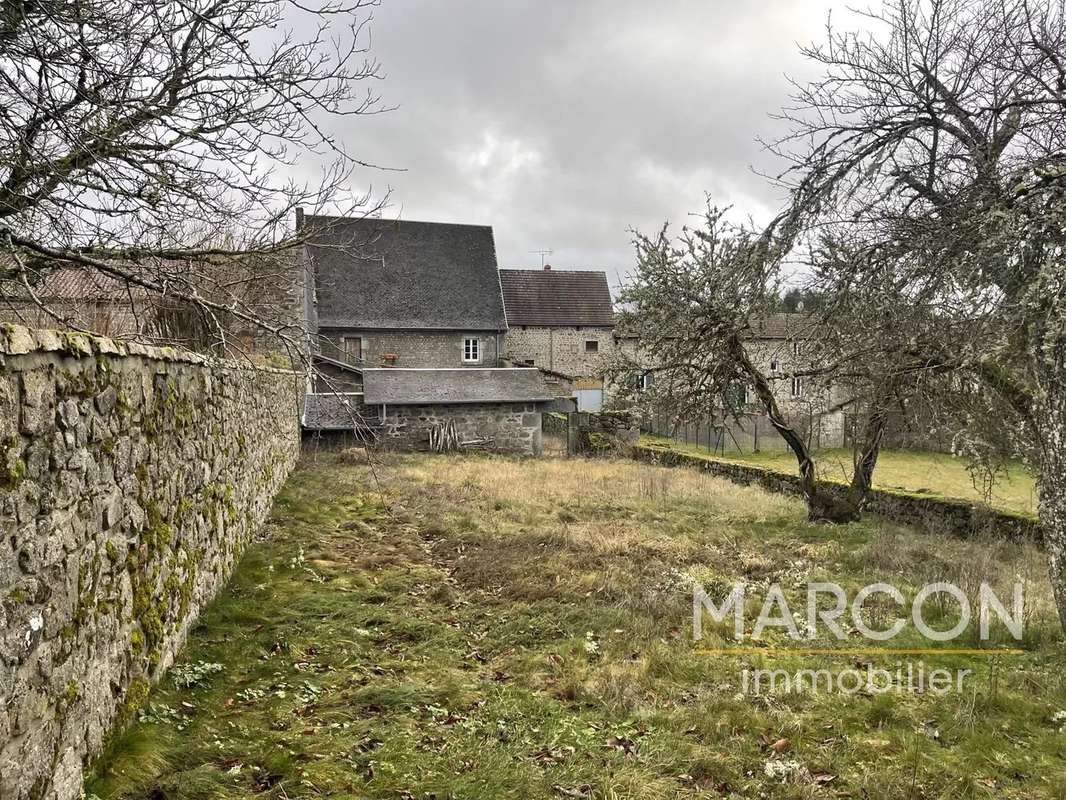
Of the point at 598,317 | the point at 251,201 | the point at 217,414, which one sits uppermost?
the point at 598,317

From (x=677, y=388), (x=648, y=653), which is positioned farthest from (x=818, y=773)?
(x=677, y=388)

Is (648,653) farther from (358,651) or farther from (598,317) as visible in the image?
(598,317)

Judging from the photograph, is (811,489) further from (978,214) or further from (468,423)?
(468,423)

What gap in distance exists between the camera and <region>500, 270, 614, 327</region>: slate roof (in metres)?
33.6

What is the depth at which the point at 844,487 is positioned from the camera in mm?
12695

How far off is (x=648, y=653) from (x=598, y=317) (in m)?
30.3

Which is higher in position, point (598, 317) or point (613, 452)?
point (598, 317)

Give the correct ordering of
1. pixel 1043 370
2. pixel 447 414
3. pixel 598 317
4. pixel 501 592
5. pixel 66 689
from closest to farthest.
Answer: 1. pixel 66 689
2. pixel 1043 370
3. pixel 501 592
4. pixel 447 414
5. pixel 598 317

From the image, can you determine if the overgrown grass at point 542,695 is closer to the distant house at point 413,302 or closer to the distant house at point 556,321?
the distant house at point 413,302

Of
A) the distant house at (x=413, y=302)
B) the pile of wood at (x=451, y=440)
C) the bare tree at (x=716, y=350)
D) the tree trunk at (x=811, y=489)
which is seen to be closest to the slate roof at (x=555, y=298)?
the distant house at (x=413, y=302)

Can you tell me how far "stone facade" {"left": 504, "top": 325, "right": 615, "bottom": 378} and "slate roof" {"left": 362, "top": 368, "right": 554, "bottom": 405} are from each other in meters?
10.5

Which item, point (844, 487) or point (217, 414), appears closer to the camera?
point (217, 414)

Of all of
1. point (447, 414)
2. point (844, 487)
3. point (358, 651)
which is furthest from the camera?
point (447, 414)

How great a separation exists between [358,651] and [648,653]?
2254 mm
